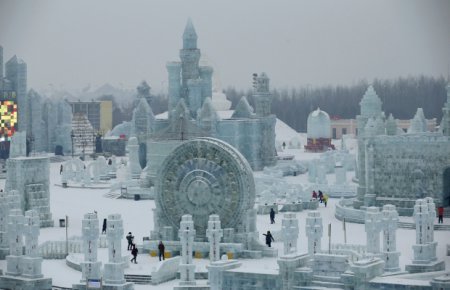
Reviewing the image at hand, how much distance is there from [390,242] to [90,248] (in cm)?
810

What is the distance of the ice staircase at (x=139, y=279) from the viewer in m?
30.3

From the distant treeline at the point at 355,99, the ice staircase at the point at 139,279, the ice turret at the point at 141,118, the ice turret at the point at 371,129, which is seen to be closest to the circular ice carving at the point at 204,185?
the ice staircase at the point at 139,279

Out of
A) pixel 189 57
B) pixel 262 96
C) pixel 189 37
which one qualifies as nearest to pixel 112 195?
pixel 189 57

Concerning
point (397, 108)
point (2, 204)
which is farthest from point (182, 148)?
point (397, 108)

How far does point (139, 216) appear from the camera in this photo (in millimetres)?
44812

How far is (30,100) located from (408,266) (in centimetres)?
5595

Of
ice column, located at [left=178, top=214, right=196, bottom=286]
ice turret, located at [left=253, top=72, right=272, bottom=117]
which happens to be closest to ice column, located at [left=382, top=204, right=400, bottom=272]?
ice column, located at [left=178, top=214, right=196, bottom=286]

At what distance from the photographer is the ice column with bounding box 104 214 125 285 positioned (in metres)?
29.2

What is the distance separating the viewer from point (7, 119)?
79938 mm

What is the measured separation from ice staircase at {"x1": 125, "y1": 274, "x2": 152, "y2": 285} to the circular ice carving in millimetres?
3912

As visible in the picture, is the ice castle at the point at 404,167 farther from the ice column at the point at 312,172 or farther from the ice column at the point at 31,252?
the ice column at the point at 31,252

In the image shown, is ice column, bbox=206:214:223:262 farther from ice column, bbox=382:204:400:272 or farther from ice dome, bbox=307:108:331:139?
ice dome, bbox=307:108:331:139

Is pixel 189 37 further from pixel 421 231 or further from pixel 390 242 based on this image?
pixel 390 242

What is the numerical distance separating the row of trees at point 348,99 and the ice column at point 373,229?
68454 mm
